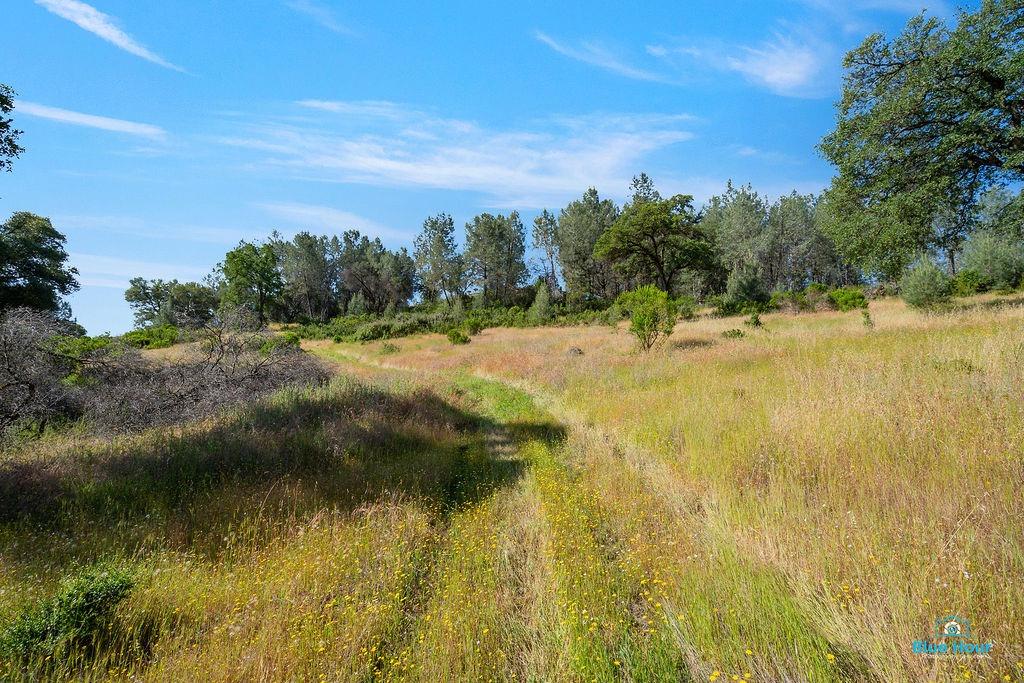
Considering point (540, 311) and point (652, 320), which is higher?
point (540, 311)

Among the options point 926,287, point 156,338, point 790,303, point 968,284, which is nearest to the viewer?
point 926,287

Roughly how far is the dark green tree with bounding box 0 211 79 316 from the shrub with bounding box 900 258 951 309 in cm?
4200

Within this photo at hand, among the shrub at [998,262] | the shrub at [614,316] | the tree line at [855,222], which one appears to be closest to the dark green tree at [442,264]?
the tree line at [855,222]

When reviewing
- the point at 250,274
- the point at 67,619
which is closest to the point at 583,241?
the point at 250,274

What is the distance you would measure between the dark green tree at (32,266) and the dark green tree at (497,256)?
4387cm

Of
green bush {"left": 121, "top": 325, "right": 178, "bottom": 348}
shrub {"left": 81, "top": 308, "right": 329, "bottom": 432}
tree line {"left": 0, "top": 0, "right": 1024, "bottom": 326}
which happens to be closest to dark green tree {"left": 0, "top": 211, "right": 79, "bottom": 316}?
tree line {"left": 0, "top": 0, "right": 1024, "bottom": 326}

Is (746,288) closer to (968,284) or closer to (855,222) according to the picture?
(968,284)

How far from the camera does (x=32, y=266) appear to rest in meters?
21.6

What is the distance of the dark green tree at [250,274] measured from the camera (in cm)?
4997

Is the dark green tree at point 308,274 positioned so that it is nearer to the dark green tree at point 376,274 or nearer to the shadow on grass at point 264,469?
the dark green tree at point 376,274

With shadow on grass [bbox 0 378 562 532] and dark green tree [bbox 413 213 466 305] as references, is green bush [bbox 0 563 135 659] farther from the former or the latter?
dark green tree [bbox 413 213 466 305]

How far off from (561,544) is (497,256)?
58788mm

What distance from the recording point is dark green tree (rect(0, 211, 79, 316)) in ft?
64.2

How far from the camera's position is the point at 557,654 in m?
2.95
